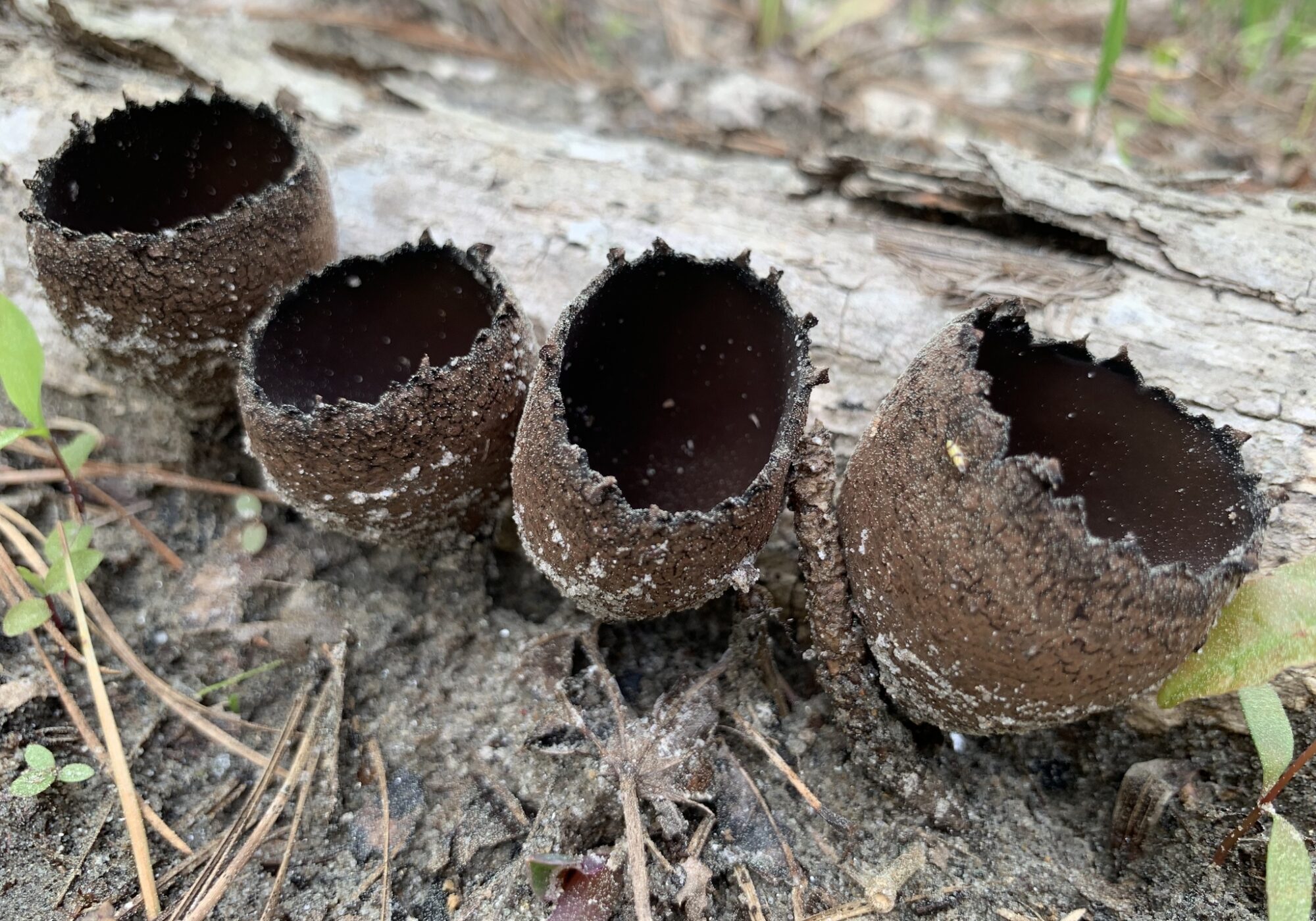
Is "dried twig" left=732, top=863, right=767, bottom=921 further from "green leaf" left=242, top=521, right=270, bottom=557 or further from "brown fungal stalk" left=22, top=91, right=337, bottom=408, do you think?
"brown fungal stalk" left=22, top=91, right=337, bottom=408

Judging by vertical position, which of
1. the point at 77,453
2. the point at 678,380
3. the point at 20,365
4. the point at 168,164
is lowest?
the point at 77,453

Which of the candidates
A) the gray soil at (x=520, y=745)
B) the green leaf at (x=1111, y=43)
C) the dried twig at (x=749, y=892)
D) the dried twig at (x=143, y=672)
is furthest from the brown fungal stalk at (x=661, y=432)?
the green leaf at (x=1111, y=43)

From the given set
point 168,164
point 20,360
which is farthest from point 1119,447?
point 168,164

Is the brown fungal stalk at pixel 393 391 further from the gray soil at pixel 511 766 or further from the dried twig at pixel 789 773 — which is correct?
the dried twig at pixel 789 773

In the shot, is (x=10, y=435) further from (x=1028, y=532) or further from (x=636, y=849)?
(x=1028, y=532)

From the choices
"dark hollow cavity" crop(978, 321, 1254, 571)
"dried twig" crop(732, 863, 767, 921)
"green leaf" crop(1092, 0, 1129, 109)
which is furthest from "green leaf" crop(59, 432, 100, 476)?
"green leaf" crop(1092, 0, 1129, 109)

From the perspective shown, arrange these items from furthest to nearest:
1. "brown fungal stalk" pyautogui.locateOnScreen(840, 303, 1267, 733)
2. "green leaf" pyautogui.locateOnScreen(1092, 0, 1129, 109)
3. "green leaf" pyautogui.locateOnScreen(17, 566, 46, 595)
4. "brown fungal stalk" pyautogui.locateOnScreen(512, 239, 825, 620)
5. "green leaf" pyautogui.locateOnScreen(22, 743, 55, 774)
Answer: "green leaf" pyautogui.locateOnScreen(1092, 0, 1129, 109)
"green leaf" pyautogui.locateOnScreen(17, 566, 46, 595)
"green leaf" pyautogui.locateOnScreen(22, 743, 55, 774)
"brown fungal stalk" pyautogui.locateOnScreen(512, 239, 825, 620)
"brown fungal stalk" pyautogui.locateOnScreen(840, 303, 1267, 733)
